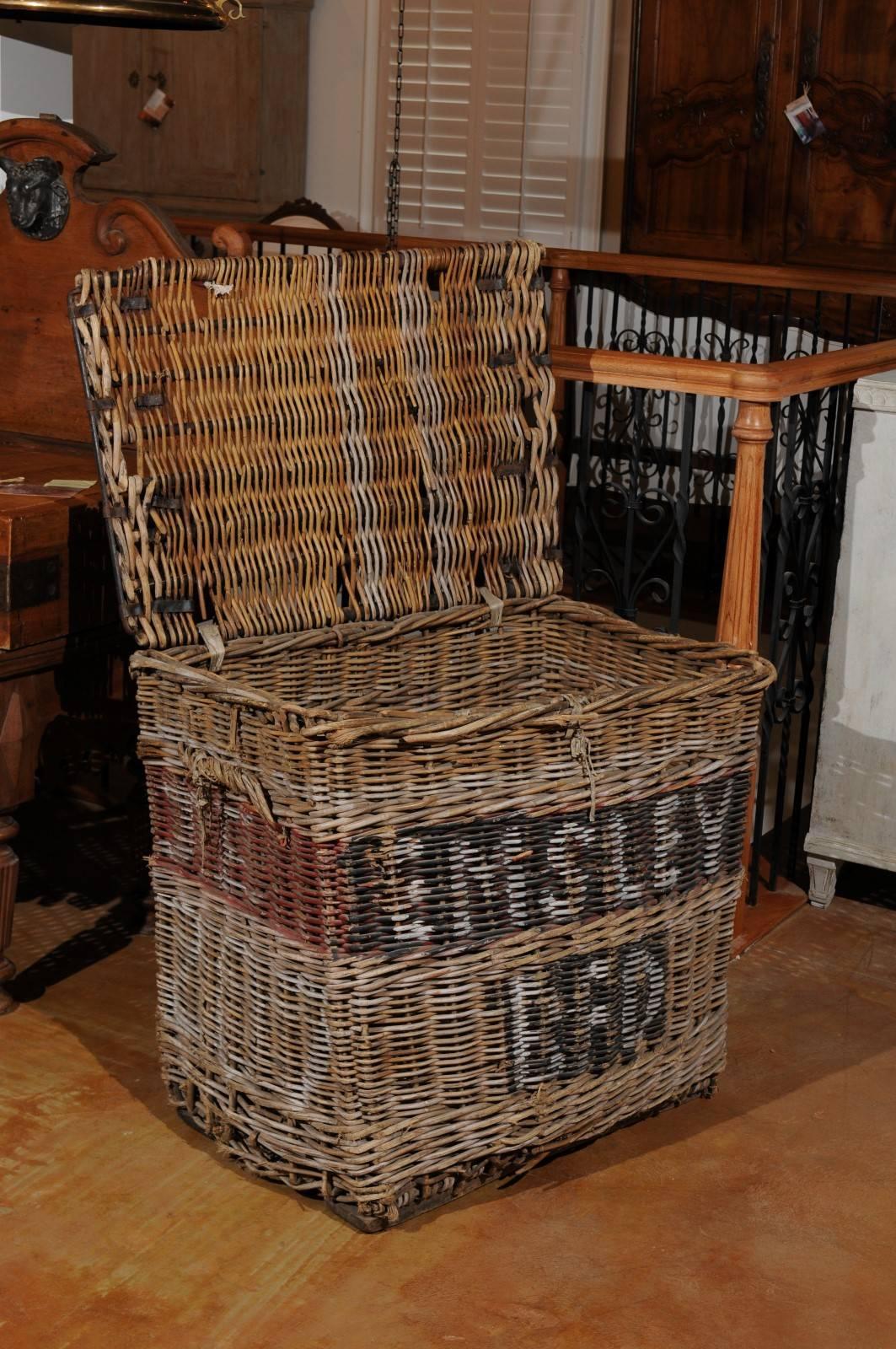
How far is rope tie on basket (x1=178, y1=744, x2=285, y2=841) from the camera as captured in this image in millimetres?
1961

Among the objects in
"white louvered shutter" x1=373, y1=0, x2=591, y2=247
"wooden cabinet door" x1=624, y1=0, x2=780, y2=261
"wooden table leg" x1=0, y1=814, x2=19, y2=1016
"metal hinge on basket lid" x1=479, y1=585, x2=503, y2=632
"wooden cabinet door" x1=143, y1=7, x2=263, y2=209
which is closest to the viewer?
"wooden table leg" x1=0, y1=814, x2=19, y2=1016

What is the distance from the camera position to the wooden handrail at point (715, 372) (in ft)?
8.46

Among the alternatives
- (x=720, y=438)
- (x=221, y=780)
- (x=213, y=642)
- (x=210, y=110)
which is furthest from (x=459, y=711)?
(x=210, y=110)

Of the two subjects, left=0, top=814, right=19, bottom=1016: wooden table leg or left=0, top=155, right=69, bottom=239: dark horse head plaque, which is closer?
left=0, top=814, right=19, bottom=1016: wooden table leg

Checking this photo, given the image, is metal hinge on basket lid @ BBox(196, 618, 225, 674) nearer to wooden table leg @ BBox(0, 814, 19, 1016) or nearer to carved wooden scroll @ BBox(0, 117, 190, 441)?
wooden table leg @ BBox(0, 814, 19, 1016)

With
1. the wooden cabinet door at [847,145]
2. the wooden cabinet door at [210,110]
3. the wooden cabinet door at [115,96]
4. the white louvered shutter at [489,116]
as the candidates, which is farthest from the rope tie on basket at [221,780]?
the wooden cabinet door at [115,96]

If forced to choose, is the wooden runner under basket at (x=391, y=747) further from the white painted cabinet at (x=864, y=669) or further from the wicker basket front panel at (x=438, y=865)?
the white painted cabinet at (x=864, y=669)

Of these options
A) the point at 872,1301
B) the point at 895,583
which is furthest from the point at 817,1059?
the point at 895,583

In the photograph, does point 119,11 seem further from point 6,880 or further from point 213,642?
point 6,880

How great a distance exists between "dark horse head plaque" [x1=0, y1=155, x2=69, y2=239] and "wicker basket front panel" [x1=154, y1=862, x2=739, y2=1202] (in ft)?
4.27

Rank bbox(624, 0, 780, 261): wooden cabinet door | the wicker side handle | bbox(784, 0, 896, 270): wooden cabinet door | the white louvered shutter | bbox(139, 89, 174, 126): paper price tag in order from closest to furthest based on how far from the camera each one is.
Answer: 1. the wicker side handle
2. bbox(784, 0, 896, 270): wooden cabinet door
3. bbox(624, 0, 780, 261): wooden cabinet door
4. bbox(139, 89, 174, 126): paper price tag
5. the white louvered shutter

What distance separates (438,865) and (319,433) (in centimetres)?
73

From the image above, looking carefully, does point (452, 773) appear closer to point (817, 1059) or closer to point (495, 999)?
point (495, 999)

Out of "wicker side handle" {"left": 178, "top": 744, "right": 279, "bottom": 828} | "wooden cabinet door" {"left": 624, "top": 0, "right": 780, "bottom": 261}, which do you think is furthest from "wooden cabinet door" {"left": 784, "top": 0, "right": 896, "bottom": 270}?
"wicker side handle" {"left": 178, "top": 744, "right": 279, "bottom": 828}
